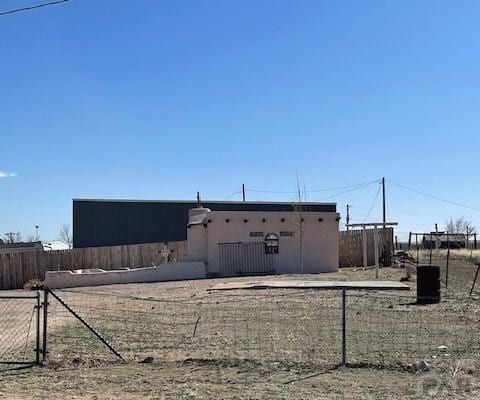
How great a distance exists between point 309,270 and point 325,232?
2.25 metres

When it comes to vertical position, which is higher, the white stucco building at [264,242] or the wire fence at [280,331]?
the white stucco building at [264,242]

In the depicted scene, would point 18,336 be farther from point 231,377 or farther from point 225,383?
point 225,383

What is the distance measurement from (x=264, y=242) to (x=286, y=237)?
3.98 feet

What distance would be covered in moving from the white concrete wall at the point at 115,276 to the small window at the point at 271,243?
4.58 m

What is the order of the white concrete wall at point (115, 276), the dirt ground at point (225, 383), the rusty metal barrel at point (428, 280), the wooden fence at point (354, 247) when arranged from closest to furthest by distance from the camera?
the dirt ground at point (225, 383) → the rusty metal barrel at point (428, 280) → the white concrete wall at point (115, 276) → the wooden fence at point (354, 247)

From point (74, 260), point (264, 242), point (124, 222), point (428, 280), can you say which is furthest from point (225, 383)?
point (124, 222)

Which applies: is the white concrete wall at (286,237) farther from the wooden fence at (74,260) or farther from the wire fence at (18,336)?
the wire fence at (18,336)

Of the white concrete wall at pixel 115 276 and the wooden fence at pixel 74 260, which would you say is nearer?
the white concrete wall at pixel 115 276

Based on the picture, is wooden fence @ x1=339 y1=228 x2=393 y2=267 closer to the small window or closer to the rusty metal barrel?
the small window

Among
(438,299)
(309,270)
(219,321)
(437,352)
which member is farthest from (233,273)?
(437,352)

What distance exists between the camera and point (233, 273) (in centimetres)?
3356

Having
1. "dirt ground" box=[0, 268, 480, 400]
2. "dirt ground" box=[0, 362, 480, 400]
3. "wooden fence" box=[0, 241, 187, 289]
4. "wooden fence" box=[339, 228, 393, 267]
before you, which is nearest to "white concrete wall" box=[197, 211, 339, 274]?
"wooden fence" box=[0, 241, 187, 289]

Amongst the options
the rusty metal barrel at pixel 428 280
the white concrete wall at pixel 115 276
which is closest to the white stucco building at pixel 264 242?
the white concrete wall at pixel 115 276

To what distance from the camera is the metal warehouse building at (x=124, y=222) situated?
50625 mm
